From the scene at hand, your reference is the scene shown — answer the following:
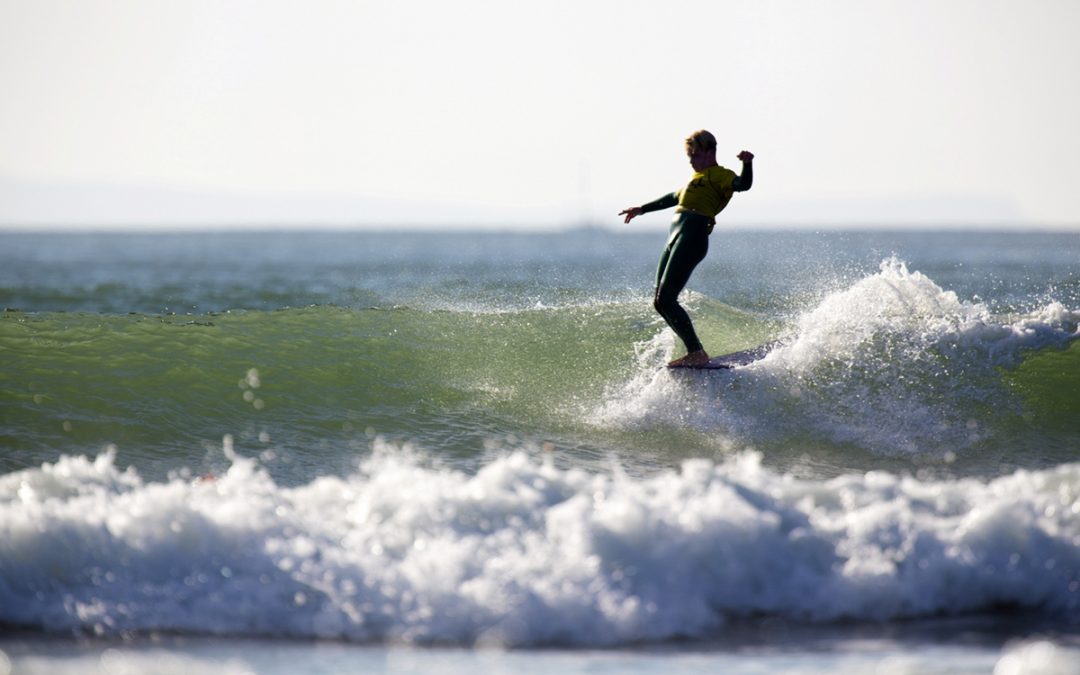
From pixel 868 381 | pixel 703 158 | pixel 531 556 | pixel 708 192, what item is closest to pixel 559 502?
pixel 531 556

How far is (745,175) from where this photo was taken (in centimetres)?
838

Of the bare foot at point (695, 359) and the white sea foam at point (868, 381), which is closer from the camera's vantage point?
the white sea foam at point (868, 381)

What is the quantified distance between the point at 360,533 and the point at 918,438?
4673 millimetres

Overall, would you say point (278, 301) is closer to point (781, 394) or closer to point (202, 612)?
point (781, 394)

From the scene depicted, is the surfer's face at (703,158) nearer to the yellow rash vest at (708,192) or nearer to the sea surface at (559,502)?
the yellow rash vest at (708,192)

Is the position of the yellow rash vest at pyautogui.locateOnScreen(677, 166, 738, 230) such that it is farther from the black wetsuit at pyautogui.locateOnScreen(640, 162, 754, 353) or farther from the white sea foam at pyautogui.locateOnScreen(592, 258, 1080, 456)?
the white sea foam at pyautogui.locateOnScreen(592, 258, 1080, 456)

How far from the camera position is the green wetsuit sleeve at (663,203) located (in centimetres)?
900

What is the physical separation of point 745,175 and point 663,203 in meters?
0.86

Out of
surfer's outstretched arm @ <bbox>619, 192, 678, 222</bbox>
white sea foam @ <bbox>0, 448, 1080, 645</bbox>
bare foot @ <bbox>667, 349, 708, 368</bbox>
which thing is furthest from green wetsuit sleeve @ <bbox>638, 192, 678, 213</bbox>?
white sea foam @ <bbox>0, 448, 1080, 645</bbox>

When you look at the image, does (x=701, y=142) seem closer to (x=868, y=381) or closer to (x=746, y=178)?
(x=746, y=178)

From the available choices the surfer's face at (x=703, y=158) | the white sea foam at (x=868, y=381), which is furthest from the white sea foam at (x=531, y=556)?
the surfer's face at (x=703, y=158)

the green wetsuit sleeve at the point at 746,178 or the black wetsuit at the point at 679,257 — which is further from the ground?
the green wetsuit sleeve at the point at 746,178

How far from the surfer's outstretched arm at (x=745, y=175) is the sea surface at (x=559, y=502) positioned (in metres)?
1.59

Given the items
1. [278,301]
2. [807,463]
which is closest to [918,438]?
[807,463]
